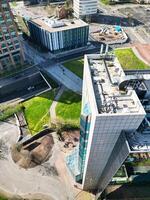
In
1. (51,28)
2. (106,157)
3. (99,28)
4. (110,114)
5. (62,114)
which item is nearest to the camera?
(110,114)

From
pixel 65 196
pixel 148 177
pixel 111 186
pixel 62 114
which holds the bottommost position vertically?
pixel 65 196

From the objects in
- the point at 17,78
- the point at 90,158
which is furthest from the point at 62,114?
the point at 90,158

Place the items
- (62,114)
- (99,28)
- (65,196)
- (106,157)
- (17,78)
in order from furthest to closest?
(99,28)
(17,78)
(62,114)
(65,196)
(106,157)

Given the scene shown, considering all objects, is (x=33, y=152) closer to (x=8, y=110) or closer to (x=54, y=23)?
(x=8, y=110)

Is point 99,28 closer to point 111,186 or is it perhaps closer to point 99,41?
point 99,41

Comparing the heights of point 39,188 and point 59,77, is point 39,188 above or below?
below

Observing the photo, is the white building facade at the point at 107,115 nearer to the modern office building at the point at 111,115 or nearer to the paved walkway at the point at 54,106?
the modern office building at the point at 111,115
